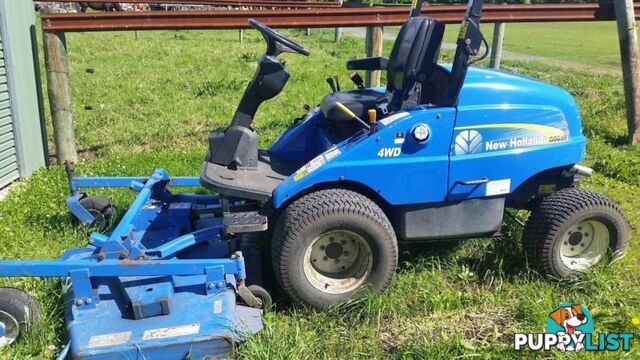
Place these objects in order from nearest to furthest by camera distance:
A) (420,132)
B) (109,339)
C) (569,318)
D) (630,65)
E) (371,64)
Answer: (109,339), (569,318), (420,132), (371,64), (630,65)

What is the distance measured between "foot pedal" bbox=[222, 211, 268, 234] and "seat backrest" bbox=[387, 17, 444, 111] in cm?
114

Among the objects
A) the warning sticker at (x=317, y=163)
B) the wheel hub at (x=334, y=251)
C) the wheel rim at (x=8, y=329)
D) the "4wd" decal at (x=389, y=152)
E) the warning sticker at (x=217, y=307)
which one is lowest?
the wheel rim at (x=8, y=329)

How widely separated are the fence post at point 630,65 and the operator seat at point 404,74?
3986mm

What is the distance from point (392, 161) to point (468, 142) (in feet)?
1.55

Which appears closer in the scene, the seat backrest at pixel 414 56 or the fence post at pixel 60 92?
the seat backrest at pixel 414 56

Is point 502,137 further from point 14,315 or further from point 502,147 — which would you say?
point 14,315

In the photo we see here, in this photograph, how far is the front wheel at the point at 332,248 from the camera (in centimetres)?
331

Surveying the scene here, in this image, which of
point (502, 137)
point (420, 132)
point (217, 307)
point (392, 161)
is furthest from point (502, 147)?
point (217, 307)

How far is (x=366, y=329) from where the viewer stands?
3.30 meters

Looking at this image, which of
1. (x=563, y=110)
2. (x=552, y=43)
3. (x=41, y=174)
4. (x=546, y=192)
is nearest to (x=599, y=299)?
(x=546, y=192)

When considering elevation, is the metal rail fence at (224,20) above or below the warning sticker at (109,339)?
above

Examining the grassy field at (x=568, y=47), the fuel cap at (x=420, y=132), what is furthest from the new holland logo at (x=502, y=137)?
the grassy field at (x=568, y=47)

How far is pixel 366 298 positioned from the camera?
3432 millimetres

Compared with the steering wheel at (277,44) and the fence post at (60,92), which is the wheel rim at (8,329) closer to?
the steering wheel at (277,44)
